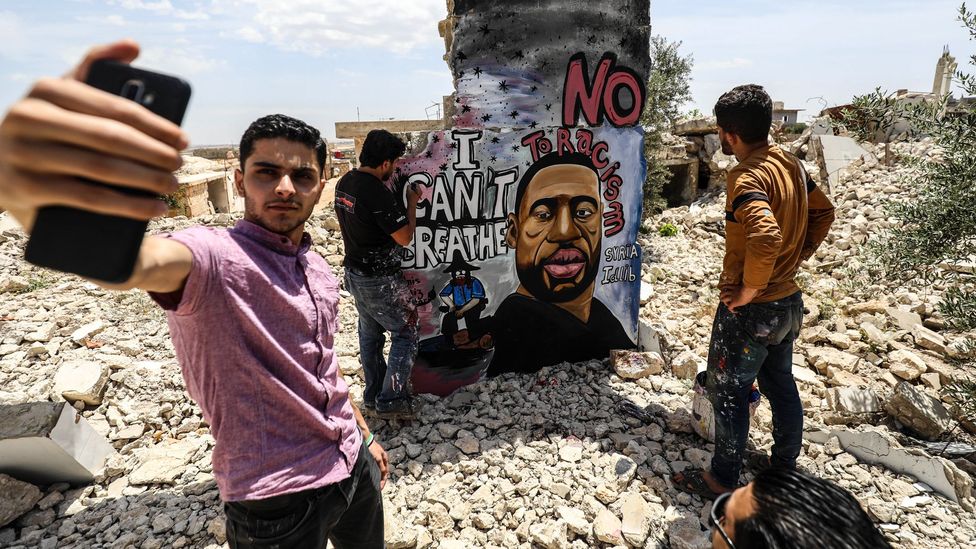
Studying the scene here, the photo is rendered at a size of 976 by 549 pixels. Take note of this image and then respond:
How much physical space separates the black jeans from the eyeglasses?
3.80ft

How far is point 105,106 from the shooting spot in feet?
2.08

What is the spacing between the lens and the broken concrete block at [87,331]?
461cm

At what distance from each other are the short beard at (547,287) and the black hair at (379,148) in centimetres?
172

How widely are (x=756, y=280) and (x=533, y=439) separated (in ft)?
Answer: 6.39

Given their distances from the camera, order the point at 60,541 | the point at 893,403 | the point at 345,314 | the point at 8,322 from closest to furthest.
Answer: the point at 60,541 → the point at 893,403 → the point at 8,322 → the point at 345,314

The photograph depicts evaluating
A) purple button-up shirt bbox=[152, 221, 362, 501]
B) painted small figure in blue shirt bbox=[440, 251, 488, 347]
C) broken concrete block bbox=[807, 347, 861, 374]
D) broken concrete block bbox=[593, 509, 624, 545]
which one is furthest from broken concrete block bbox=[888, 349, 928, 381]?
purple button-up shirt bbox=[152, 221, 362, 501]

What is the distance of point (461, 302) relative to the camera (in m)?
4.30

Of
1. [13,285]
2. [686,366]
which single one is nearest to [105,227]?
[686,366]

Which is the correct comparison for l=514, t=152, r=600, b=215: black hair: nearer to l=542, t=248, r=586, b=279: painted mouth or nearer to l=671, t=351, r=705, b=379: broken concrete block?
l=542, t=248, r=586, b=279: painted mouth

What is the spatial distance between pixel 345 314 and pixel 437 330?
1932 millimetres

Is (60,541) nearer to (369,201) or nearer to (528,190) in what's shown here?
(369,201)

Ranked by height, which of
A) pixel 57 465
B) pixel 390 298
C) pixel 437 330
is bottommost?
pixel 57 465

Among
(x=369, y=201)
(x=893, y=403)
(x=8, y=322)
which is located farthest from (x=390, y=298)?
(x=8, y=322)

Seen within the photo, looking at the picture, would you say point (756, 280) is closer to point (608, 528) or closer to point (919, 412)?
A: point (608, 528)
